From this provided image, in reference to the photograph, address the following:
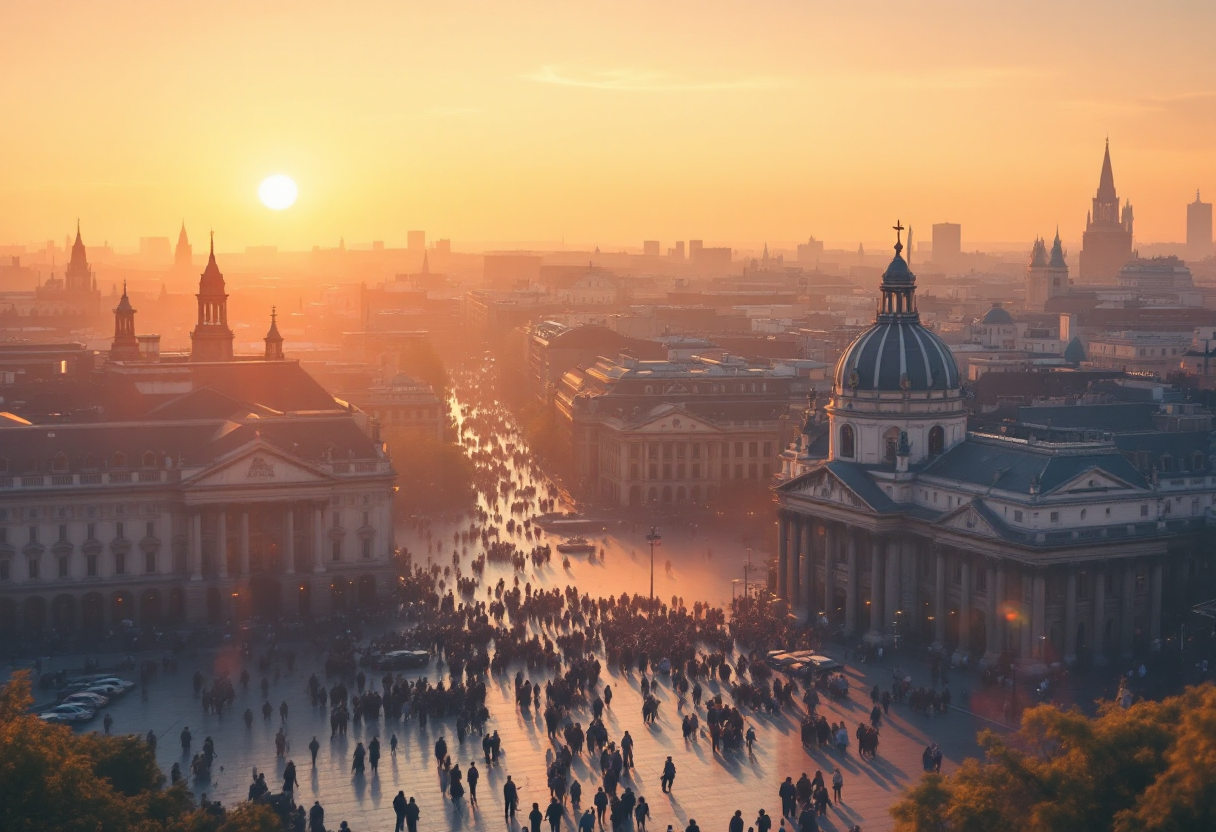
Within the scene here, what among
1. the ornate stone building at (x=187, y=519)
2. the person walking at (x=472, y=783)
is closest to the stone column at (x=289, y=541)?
the ornate stone building at (x=187, y=519)

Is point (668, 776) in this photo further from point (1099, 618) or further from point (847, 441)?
point (847, 441)

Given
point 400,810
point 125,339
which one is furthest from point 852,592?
point 125,339

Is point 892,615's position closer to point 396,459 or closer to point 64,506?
point 64,506

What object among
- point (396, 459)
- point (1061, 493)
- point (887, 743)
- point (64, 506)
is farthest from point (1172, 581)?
point (396, 459)

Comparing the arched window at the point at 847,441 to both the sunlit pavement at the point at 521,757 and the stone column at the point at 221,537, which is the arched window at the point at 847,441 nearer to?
the sunlit pavement at the point at 521,757

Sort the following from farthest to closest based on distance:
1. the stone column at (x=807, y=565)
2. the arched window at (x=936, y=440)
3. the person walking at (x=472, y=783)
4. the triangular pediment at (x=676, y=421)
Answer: the triangular pediment at (x=676, y=421), the stone column at (x=807, y=565), the arched window at (x=936, y=440), the person walking at (x=472, y=783)

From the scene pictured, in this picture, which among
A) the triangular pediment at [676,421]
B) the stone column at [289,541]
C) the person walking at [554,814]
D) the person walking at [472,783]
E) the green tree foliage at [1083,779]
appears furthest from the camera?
the triangular pediment at [676,421]
